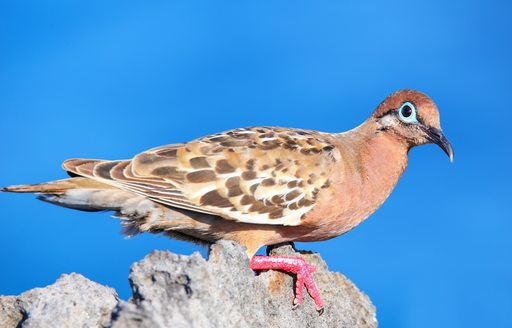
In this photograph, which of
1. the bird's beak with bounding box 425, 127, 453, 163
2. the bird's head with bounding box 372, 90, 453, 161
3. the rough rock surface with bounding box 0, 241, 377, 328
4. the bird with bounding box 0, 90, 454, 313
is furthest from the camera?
the bird's head with bounding box 372, 90, 453, 161

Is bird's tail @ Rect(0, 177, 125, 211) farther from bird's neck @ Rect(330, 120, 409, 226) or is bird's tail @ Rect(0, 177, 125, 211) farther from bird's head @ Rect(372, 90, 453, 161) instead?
bird's head @ Rect(372, 90, 453, 161)

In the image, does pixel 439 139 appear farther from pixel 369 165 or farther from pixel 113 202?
pixel 113 202

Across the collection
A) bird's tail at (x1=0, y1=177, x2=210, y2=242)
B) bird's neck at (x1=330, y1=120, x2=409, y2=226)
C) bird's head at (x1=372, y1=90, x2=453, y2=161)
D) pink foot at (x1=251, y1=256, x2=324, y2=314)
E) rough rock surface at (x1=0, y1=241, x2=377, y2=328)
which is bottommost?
rough rock surface at (x1=0, y1=241, x2=377, y2=328)

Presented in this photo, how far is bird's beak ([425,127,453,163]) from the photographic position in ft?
26.6

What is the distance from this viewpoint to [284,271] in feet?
24.1

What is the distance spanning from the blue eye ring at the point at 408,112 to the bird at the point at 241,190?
0.89 ft

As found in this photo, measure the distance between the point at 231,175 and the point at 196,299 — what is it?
8.09 feet

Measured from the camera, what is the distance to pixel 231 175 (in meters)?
7.57

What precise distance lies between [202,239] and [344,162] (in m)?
1.68

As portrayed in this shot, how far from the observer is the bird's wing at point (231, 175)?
292 inches

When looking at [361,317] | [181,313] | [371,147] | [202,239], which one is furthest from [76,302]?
[371,147]

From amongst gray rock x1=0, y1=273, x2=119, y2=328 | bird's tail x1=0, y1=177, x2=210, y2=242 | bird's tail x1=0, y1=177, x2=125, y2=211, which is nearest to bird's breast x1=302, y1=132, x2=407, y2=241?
bird's tail x1=0, y1=177, x2=210, y2=242

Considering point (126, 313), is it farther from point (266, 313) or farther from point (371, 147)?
point (371, 147)

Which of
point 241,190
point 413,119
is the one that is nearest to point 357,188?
point 413,119
